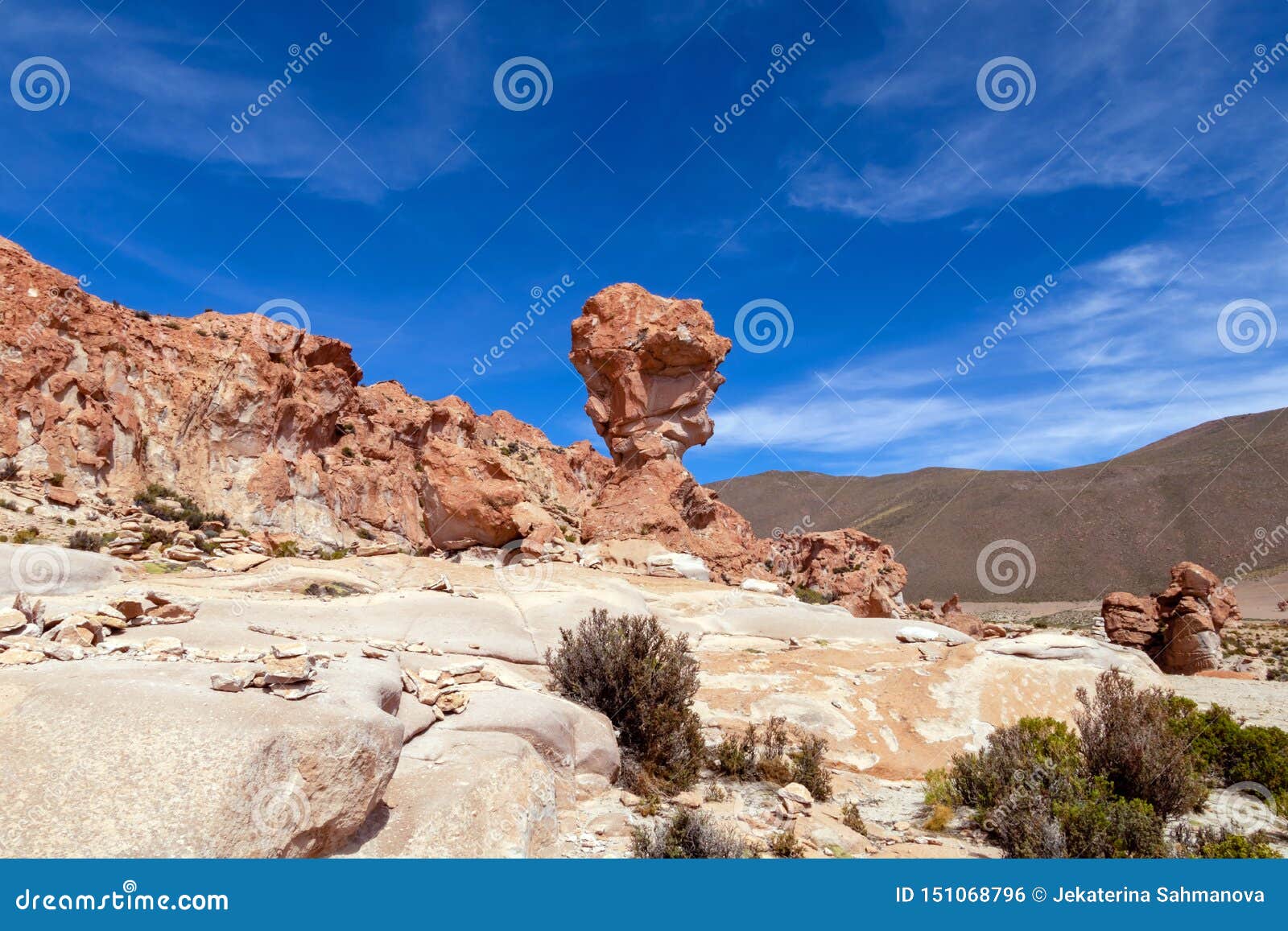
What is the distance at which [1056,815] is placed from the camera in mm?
6188

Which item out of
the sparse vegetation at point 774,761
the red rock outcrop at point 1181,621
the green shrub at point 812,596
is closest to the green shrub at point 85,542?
the sparse vegetation at point 774,761

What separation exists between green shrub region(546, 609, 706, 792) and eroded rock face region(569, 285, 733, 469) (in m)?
17.5

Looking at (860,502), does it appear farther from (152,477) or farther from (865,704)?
(865,704)

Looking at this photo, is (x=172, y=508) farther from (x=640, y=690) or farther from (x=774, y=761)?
(x=774, y=761)

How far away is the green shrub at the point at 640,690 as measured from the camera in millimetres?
7520

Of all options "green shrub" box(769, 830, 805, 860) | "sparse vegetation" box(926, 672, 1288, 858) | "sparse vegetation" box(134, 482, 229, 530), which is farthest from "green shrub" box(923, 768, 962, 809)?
"sparse vegetation" box(134, 482, 229, 530)

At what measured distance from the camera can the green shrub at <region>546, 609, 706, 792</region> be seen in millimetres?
7520

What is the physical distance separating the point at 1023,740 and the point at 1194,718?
306 cm

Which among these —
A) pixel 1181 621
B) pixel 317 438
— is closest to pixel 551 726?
pixel 1181 621

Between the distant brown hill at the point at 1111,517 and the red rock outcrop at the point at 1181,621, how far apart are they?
24.6 metres

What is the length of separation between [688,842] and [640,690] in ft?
8.94

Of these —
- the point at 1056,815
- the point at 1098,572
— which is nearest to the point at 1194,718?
the point at 1056,815

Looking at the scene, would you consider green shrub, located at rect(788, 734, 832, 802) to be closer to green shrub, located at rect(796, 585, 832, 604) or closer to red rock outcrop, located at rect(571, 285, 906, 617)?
red rock outcrop, located at rect(571, 285, 906, 617)

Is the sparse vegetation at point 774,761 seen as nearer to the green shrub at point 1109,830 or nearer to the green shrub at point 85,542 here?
the green shrub at point 1109,830
